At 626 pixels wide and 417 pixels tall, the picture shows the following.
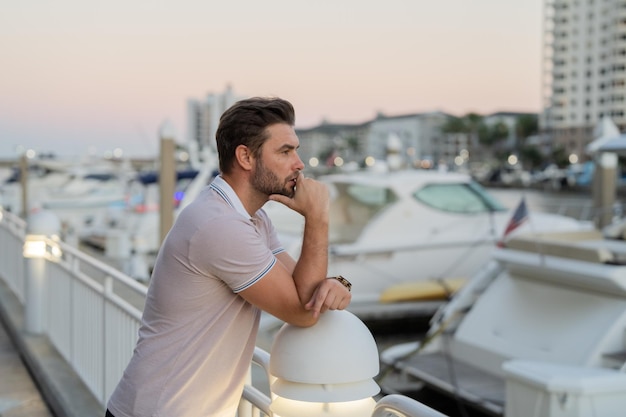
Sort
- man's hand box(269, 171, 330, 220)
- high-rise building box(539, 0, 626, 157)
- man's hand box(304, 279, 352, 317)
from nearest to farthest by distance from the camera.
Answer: man's hand box(304, 279, 352, 317) < man's hand box(269, 171, 330, 220) < high-rise building box(539, 0, 626, 157)

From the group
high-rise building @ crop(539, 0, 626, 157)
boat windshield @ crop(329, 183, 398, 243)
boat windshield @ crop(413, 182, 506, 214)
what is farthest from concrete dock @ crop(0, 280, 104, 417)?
high-rise building @ crop(539, 0, 626, 157)

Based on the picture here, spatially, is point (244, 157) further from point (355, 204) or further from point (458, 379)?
point (355, 204)

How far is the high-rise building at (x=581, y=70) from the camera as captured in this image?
144m

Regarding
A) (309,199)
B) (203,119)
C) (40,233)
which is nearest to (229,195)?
(309,199)

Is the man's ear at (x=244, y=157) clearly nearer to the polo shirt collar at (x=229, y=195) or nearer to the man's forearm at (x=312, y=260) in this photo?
the polo shirt collar at (x=229, y=195)

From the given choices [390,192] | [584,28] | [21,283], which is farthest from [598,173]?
[584,28]

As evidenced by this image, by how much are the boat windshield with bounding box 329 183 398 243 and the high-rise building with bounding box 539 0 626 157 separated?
13644cm

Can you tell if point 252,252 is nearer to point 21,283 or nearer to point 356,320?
point 356,320

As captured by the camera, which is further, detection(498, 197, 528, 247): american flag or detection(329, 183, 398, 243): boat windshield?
detection(329, 183, 398, 243): boat windshield

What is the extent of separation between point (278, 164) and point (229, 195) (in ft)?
0.56

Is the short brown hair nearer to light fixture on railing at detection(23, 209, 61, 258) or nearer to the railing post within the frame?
light fixture on railing at detection(23, 209, 61, 258)

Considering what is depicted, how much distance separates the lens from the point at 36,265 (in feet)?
25.3

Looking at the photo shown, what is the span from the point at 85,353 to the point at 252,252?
4196 millimetres

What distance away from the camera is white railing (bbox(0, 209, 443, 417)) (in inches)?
176
